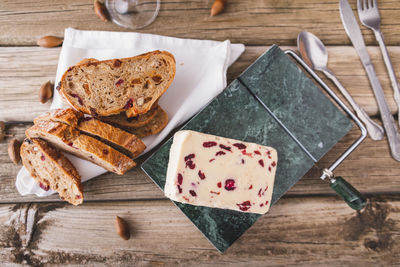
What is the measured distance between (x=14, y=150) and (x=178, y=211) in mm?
1017

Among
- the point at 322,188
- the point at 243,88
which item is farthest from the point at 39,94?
the point at 322,188

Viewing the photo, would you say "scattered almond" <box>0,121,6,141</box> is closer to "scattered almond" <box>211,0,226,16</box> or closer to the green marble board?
the green marble board

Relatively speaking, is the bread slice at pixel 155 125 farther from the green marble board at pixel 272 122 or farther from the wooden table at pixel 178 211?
the wooden table at pixel 178 211

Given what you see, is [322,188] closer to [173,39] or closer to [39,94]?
[173,39]

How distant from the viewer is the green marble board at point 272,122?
167 cm

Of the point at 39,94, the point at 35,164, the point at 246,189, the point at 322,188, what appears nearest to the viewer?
the point at 246,189

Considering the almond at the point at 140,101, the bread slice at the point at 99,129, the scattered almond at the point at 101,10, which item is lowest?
the bread slice at the point at 99,129

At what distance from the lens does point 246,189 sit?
148 centimetres

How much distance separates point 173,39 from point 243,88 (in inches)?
20.5

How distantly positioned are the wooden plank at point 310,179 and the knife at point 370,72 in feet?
0.19

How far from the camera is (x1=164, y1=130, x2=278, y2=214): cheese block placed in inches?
56.1

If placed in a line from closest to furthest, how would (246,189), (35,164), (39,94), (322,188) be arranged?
(246,189) < (35,164) < (39,94) < (322,188)

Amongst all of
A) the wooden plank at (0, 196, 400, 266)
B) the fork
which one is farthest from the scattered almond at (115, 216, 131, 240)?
the fork

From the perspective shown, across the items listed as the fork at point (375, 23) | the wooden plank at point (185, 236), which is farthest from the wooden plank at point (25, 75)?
the fork at point (375, 23)
